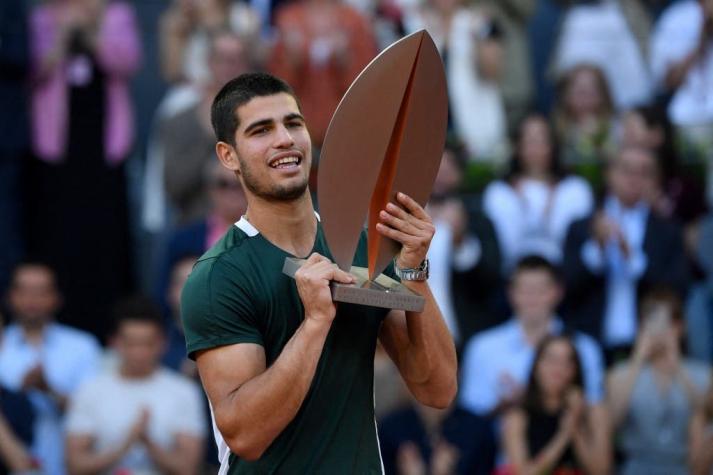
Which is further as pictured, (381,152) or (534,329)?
(534,329)

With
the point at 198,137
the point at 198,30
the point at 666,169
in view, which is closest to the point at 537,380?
the point at 666,169

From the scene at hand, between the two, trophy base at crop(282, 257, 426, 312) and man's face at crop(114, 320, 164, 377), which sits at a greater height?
trophy base at crop(282, 257, 426, 312)

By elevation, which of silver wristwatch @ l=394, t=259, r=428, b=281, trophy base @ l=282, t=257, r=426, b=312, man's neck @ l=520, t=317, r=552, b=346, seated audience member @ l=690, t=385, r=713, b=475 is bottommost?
seated audience member @ l=690, t=385, r=713, b=475

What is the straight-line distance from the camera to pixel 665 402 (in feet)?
26.0

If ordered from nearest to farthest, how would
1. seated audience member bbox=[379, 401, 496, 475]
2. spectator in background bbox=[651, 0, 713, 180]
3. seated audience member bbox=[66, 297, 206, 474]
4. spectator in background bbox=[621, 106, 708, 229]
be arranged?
seated audience member bbox=[66, 297, 206, 474] → seated audience member bbox=[379, 401, 496, 475] → spectator in background bbox=[621, 106, 708, 229] → spectator in background bbox=[651, 0, 713, 180]

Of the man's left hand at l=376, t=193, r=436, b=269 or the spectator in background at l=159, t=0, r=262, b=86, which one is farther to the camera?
the spectator in background at l=159, t=0, r=262, b=86

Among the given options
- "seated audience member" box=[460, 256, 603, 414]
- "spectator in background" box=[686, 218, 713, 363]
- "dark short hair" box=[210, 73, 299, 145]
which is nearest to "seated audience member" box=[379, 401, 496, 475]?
"seated audience member" box=[460, 256, 603, 414]

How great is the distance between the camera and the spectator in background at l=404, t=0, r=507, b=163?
959cm

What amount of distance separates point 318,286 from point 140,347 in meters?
4.14

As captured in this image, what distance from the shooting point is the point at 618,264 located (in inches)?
338

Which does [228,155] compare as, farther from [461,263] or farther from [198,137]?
[198,137]

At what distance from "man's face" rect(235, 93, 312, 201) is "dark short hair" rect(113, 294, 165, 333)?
3.94m

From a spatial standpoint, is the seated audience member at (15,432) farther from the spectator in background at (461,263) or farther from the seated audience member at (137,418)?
the spectator in background at (461,263)

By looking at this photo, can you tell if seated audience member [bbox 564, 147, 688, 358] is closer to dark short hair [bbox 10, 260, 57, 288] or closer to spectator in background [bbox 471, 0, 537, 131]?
spectator in background [bbox 471, 0, 537, 131]
